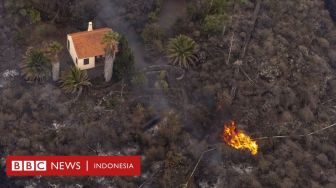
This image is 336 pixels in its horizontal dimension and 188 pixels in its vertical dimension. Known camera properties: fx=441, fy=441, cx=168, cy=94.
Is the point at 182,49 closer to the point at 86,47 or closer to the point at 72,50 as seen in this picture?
the point at 86,47

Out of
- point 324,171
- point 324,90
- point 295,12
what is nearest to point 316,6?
point 295,12

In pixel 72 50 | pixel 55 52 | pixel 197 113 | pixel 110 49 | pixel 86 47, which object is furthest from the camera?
pixel 72 50

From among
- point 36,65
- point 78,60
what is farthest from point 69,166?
point 78,60

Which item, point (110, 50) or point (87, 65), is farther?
point (87, 65)

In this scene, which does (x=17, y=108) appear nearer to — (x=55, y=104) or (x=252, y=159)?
(x=55, y=104)

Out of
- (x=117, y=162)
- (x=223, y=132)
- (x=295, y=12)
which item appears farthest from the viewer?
(x=295, y=12)

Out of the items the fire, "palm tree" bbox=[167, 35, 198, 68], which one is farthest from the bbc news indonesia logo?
"palm tree" bbox=[167, 35, 198, 68]

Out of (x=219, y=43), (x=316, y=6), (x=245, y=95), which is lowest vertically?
(x=245, y=95)
